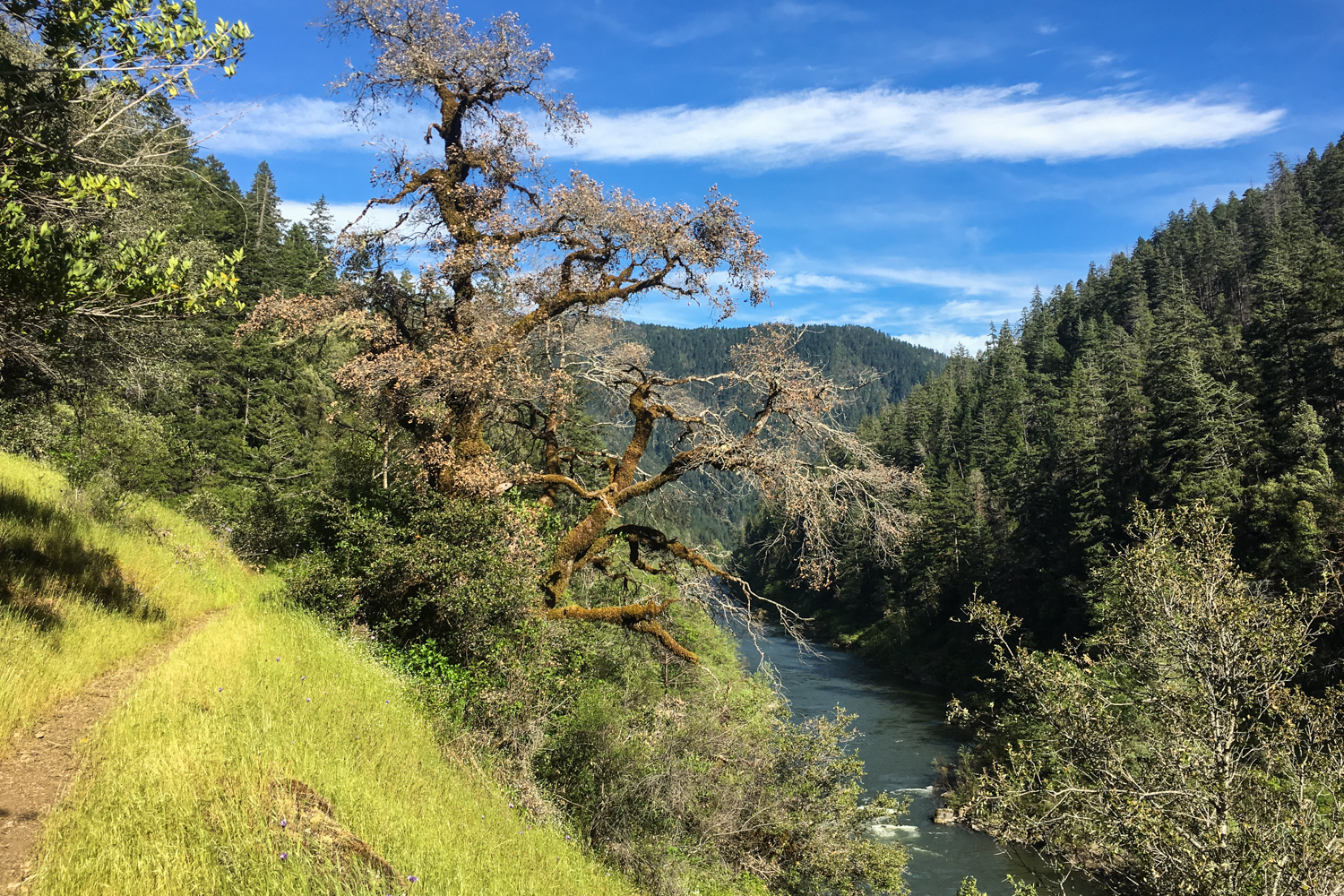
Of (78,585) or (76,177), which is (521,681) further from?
(76,177)

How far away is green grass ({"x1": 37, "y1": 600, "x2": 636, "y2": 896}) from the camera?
14.1 feet

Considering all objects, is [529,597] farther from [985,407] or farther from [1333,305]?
[985,407]

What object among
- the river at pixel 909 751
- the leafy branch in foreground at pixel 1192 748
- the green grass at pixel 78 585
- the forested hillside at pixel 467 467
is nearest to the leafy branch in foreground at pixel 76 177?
the forested hillside at pixel 467 467

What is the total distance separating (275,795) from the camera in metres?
5.18

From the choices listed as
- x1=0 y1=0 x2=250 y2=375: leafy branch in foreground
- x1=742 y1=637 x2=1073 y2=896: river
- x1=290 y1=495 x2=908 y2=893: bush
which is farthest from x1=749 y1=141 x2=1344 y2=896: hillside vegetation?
x1=0 y1=0 x2=250 y2=375: leafy branch in foreground

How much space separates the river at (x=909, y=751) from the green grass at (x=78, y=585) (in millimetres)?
9265

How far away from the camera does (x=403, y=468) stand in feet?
41.3

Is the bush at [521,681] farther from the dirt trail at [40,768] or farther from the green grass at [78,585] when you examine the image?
the dirt trail at [40,768]

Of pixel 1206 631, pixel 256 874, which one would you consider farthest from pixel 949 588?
pixel 256 874

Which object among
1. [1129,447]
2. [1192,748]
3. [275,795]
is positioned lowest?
[1192,748]

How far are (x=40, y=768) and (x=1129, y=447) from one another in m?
60.6

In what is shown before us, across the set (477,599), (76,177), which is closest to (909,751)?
(477,599)

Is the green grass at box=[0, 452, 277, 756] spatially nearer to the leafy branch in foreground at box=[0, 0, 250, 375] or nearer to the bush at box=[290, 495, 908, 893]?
the bush at box=[290, 495, 908, 893]

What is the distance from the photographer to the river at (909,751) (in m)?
24.4
